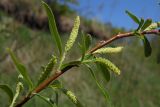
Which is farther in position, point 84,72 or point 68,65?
point 84,72

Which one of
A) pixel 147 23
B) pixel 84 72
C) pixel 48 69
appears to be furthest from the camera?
pixel 84 72

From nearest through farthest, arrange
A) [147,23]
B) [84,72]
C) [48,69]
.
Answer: [48,69]
[147,23]
[84,72]

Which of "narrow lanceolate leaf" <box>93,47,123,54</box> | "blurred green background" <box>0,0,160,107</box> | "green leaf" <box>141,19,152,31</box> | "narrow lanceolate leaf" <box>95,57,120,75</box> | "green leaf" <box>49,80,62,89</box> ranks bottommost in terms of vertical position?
"blurred green background" <box>0,0,160,107</box>

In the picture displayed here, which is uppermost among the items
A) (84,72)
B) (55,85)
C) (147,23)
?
(147,23)

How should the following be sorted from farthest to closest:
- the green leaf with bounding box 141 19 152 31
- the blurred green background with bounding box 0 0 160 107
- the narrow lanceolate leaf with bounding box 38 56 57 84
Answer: the blurred green background with bounding box 0 0 160 107 < the green leaf with bounding box 141 19 152 31 < the narrow lanceolate leaf with bounding box 38 56 57 84

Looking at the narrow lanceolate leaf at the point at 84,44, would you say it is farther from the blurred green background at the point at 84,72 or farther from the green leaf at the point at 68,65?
the blurred green background at the point at 84,72

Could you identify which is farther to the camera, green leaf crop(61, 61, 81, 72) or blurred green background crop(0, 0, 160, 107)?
blurred green background crop(0, 0, 160, 107)

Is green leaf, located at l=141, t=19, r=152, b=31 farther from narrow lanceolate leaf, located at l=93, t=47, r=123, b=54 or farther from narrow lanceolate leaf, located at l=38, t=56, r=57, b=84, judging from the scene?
narrow lanceolate leaf, located at l=38, t=56, r=57, b=84

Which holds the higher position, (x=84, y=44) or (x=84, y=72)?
(x=84, y=44)

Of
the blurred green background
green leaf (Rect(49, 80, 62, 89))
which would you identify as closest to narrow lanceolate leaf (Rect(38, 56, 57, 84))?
green leaf (Rect(49, 80, 62, 89))

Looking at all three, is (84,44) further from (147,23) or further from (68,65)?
(147,23)

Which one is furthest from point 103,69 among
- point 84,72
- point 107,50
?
point 84,72

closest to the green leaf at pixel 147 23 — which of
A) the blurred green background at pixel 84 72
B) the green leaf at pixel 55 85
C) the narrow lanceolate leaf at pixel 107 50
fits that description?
→ the narrow lanceolate leaf at pixel 107 50
